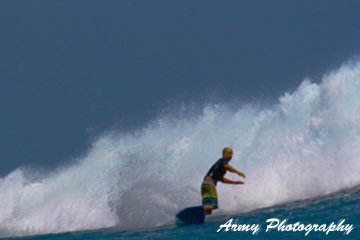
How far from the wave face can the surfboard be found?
57 centimetres

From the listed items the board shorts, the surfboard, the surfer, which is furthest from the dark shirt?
the surfboard

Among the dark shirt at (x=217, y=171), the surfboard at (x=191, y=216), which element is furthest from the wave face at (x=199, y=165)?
the dark shirt at (x=217, y=171)

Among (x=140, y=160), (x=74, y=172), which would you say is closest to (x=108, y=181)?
(x=140, y=160)

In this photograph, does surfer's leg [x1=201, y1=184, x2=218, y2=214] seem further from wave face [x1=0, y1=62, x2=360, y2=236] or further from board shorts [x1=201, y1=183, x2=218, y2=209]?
wave face [x1=0, y1=62, x2=360, y2=236]

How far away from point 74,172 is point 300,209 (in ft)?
27.0

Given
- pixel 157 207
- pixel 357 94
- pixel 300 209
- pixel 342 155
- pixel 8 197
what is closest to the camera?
pixel 300 209

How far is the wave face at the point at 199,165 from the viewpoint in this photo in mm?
20312

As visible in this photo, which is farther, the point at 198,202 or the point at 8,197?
the point at 8,197

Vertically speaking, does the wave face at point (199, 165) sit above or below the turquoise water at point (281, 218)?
above

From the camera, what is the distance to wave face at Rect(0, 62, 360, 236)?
2031cm

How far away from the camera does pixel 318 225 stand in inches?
644

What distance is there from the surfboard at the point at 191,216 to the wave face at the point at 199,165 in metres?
0.57

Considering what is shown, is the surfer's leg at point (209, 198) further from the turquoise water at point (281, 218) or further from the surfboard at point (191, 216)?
the turquoise water at point (281, 218)

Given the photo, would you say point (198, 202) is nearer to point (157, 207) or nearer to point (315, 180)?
point (157, 207)
